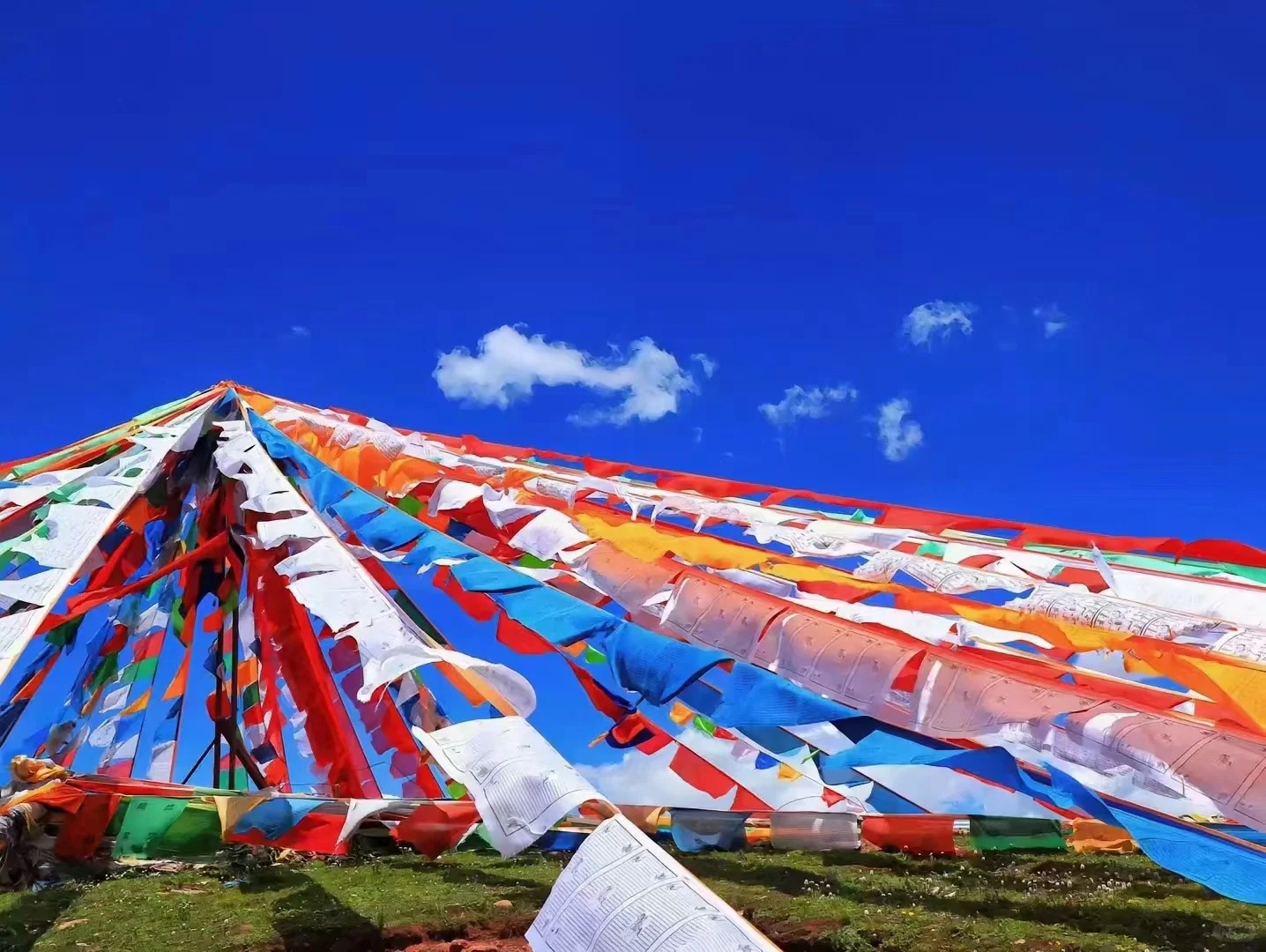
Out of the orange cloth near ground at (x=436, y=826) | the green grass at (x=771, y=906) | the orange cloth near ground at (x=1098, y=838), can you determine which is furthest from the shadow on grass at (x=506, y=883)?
the orange cloth near ground at (x=1098, y=838)

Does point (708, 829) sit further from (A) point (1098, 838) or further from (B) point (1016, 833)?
(A) point (1098, 838)

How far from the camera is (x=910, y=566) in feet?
19.5

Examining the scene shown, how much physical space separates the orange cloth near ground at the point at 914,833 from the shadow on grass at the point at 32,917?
18.6 feet

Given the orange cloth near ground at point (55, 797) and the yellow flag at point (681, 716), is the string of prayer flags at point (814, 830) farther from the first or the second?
the orange cloth near ground at point (55, 797)

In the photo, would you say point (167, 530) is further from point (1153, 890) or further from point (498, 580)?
point (1153, 890)

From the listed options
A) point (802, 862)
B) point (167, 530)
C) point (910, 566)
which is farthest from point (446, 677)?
point (167, 530)

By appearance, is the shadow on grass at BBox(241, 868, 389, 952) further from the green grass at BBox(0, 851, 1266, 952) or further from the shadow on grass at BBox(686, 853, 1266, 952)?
the shadow on grass at BBox(686, 853, 1266, 952)

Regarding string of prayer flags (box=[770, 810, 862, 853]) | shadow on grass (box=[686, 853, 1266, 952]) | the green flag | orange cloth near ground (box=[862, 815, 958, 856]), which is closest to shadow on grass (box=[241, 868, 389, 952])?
the green flag

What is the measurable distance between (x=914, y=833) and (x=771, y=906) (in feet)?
7.47

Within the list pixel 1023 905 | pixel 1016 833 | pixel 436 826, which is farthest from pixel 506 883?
pixel 1016 833

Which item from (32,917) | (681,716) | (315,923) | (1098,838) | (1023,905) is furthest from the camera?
(1098,838)

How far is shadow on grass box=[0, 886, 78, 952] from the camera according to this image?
5.68 metres

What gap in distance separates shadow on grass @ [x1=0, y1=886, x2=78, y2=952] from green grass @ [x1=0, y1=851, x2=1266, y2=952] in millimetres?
16

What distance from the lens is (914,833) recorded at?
7.58m
